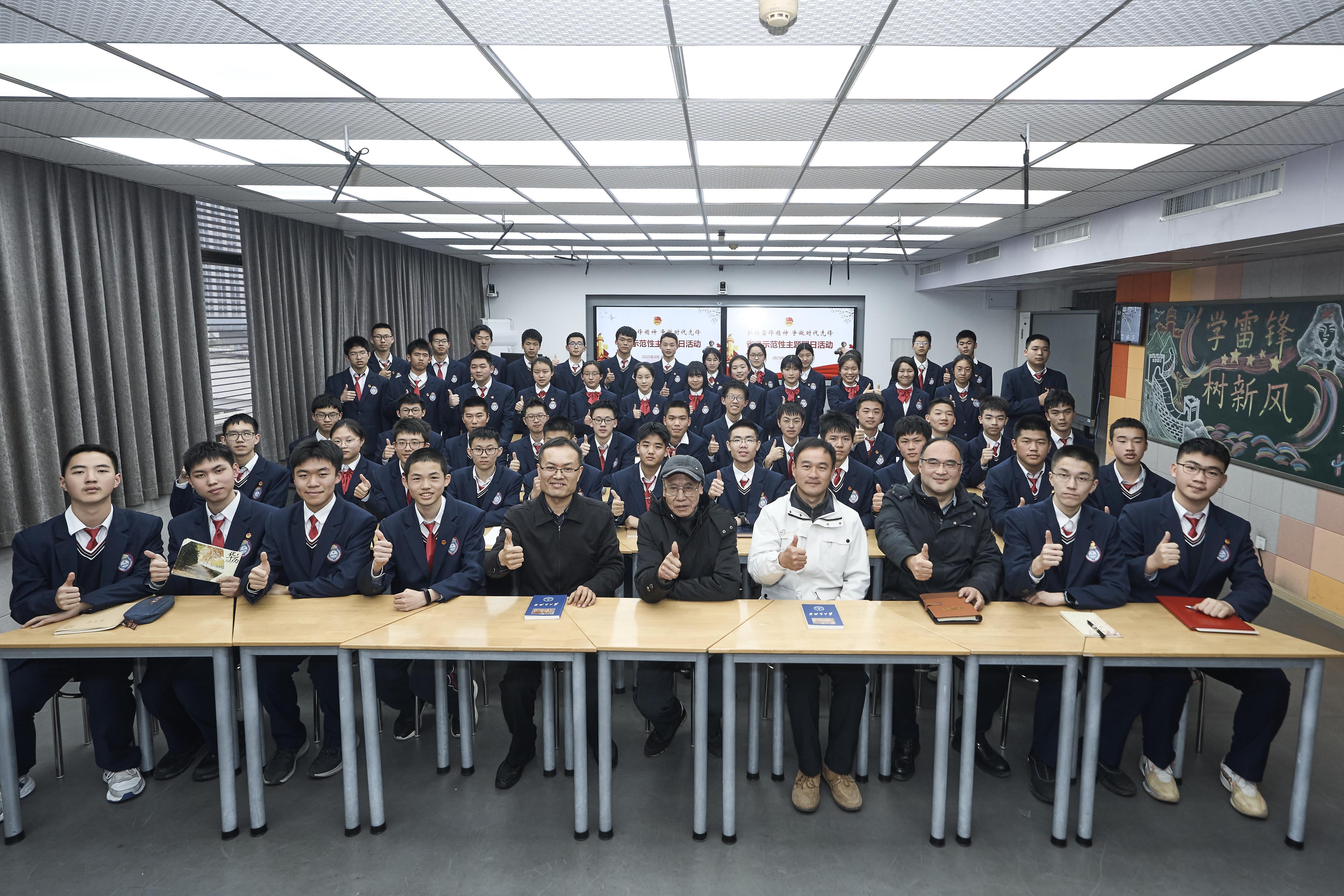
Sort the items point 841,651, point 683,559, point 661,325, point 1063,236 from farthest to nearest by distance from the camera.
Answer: point 661,325 < point 1063,236 < point 683,559 < point 841,651

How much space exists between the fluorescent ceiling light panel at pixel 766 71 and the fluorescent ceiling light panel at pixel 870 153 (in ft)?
3.04

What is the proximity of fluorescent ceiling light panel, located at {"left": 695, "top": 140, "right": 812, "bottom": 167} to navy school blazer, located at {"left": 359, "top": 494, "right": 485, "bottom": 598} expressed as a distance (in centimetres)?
250

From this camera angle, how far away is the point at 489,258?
37.0 ft

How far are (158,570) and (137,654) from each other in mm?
457

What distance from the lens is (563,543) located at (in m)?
3.35

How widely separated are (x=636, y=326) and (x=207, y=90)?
9.51 m

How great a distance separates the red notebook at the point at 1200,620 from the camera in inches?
108

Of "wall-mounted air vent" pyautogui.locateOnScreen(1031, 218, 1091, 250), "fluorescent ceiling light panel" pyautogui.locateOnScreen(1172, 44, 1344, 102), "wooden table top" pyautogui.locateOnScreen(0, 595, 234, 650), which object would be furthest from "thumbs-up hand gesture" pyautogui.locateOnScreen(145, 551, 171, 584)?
"wall-mounted air vent" pyautogui.locateOnScreen(1031, 218, 1091, 250)

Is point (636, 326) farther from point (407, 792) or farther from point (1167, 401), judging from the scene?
point (407, 792)

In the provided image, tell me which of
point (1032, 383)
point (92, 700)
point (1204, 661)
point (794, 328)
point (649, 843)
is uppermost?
point (794, 328)

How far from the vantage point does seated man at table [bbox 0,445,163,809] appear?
9.52 feet

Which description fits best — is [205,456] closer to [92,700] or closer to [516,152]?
[92,700]

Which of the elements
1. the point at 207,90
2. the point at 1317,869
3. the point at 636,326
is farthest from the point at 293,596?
the point at 636,326

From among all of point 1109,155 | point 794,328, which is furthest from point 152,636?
point 794,328
